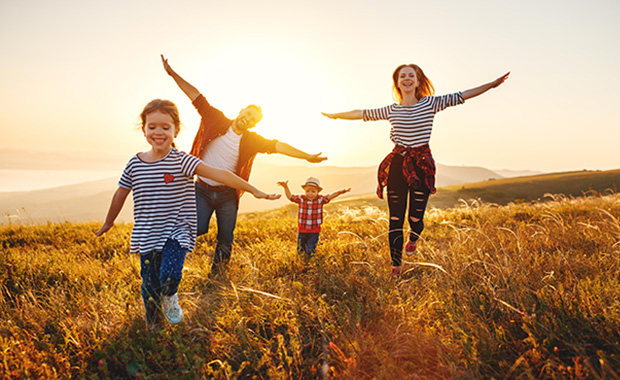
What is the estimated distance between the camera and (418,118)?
4504 millimetres

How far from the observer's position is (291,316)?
3053 mm

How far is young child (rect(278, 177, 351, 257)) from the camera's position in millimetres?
5594

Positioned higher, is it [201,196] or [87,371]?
[201,196]

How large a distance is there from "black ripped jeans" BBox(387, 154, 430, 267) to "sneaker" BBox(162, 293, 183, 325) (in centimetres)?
264

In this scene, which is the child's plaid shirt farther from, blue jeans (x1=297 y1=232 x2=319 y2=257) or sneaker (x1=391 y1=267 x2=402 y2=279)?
sneaker (x1=391 y1=267 x2=402 y2=279)

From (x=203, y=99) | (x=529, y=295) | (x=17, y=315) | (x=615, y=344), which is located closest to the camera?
(x=615, y=344)

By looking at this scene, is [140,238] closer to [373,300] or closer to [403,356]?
[373,300]

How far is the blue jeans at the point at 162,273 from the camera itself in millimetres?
3193

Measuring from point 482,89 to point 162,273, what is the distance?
4.11 m

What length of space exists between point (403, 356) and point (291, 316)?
1004 millimetres

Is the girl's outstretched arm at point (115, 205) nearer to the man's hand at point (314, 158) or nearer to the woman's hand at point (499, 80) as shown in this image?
the man's hand at point (314, 158)

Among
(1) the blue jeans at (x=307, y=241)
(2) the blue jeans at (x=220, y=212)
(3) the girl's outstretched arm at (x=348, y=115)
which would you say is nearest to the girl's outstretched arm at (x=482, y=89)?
(3) the girl's outstretched arm at (x=348, y=115)

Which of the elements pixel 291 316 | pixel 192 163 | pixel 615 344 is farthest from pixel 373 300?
pixel 192 163

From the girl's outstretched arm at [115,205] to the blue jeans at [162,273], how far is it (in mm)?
515
